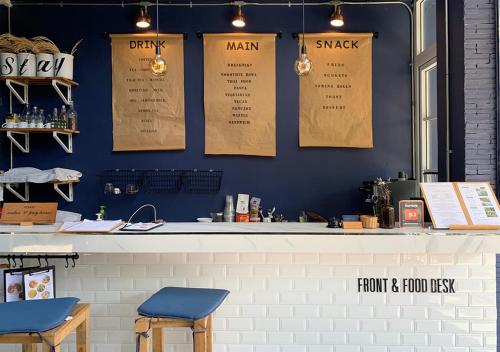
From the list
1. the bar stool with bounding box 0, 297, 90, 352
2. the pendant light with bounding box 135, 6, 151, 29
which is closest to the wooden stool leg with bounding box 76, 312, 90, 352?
the bar stool with bounding box 0, 297, 90, 352

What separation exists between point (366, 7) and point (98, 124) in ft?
9.53

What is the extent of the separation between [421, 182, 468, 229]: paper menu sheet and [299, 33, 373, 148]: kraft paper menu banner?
1.71 meters

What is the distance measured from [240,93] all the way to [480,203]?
94.7 inches

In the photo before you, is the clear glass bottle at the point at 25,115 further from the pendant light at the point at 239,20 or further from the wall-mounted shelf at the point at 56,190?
the pendant light at the point at 239,20

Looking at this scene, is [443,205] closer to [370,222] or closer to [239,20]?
[370,222]

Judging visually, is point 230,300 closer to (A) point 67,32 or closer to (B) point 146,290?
(B) point 146,290

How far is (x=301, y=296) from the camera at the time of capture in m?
2.33

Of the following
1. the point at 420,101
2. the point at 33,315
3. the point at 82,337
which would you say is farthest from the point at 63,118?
the point at 420,101

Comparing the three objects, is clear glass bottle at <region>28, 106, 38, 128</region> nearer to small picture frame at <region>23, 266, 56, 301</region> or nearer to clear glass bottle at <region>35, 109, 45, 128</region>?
clear glass bottle at <region>35, 109, 45, 128</region>

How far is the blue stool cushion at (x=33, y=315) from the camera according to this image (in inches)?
61.8

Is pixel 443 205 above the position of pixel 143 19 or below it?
below

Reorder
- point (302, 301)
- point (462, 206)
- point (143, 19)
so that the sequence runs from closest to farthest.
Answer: point (462, 206) < point (302, 301) < point (143, 19)

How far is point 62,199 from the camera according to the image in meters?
4.02

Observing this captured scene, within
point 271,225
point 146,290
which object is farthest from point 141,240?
point 271,225
